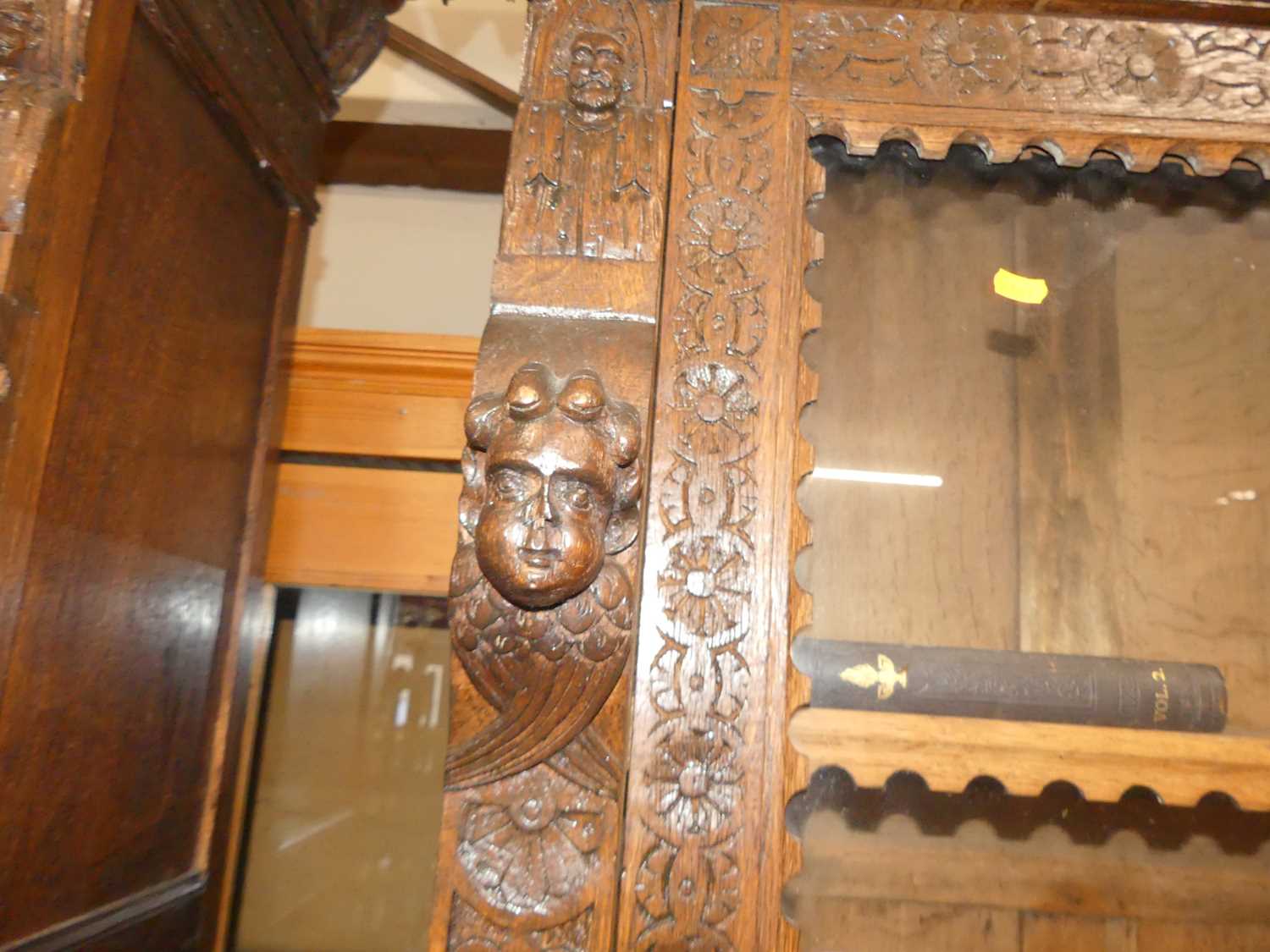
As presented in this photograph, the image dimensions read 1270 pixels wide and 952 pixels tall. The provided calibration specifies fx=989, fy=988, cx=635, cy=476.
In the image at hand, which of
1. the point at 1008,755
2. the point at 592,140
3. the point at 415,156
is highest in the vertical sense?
the point at 415,156

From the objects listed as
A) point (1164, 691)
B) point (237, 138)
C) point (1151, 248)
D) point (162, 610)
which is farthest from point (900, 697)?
point (237, 138)

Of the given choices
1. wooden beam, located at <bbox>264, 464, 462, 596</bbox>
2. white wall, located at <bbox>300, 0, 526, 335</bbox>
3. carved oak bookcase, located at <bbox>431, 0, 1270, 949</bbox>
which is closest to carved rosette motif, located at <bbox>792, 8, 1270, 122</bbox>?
carved oak bookcase, located at <bbox>431, 0, 1270, 949</bbox>

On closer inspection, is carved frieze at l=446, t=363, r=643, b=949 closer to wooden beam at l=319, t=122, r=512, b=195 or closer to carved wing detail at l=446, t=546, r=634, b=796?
carved wing detail at l=446, t=546, r=634, b=796

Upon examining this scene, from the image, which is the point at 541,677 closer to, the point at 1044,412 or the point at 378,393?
the point at 1044,412

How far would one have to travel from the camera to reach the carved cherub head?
21.4 inches

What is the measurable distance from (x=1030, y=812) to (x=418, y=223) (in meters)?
1.26

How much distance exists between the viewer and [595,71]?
66 centimetres

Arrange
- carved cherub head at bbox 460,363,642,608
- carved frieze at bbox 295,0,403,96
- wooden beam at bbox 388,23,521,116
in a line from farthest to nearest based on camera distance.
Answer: wooden beam at bbox 388,23,521,116
carved frieze at bbox 295,0,403,96
carved cherub head at bbox 460,363,642,608

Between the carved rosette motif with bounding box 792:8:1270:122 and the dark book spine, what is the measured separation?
0.38 m

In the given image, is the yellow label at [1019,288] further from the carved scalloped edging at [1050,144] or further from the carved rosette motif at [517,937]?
the carved rosette motif at [517,937]

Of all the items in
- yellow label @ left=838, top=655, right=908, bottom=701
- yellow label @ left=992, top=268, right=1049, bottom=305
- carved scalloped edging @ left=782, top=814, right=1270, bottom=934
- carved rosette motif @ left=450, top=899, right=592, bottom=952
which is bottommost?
carved rosette motif @ left=450, top=899, right=592, bottom=952

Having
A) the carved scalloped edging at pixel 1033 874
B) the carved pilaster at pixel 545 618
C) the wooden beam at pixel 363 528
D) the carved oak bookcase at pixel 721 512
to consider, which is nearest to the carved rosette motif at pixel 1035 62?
the carved oak bookcase at pixel 721 512

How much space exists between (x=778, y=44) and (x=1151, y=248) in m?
0.30

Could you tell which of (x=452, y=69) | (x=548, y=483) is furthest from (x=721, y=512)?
(x=452, y=69)
